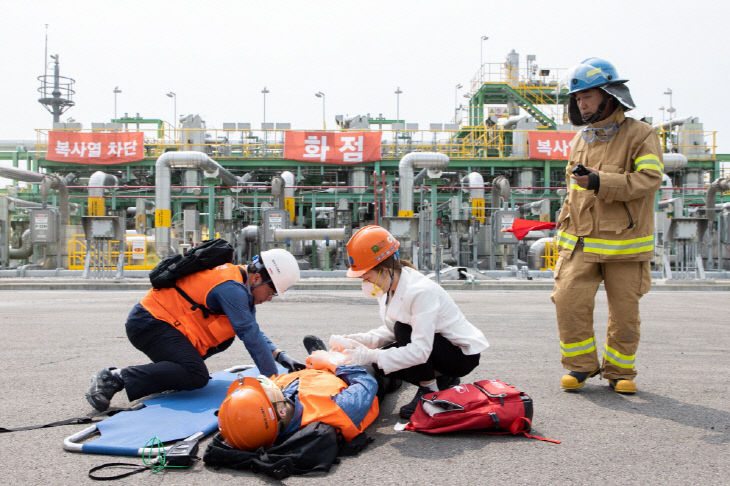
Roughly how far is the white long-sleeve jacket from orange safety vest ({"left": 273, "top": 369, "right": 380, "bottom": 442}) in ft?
0.93

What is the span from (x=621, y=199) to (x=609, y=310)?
791 mm

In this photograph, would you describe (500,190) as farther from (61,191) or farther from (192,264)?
(192,264)

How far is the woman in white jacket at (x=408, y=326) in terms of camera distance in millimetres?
3363

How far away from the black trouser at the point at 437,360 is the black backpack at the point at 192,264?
4.05ft

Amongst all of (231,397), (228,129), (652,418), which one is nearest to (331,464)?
(231,397)

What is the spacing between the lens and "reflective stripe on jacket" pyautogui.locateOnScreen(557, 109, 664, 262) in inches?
151

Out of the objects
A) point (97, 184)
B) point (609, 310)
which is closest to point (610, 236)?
point (609, 310)

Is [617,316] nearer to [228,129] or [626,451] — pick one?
[626,451]

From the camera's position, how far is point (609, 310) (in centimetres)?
407

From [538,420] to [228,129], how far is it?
2947cm

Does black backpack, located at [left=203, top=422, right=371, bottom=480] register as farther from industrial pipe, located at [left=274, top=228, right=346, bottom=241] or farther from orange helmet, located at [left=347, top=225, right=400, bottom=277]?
industrial pipe, located at [left=274, top=228, right=346, bottom=241]

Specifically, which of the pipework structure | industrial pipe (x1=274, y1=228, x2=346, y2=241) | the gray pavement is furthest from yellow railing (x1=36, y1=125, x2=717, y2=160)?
the gray pavement

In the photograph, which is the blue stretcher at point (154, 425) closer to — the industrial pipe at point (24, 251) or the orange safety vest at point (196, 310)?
the orange safety vest at point (196, 310)

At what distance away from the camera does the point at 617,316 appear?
404 centimetres
